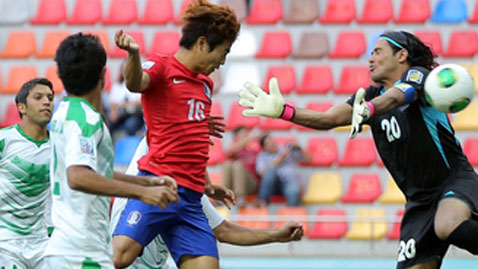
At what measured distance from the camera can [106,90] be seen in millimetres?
13906

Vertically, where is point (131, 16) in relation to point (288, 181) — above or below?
above

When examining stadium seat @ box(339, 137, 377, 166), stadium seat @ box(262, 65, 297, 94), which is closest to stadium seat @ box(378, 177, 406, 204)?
stadium seat @ box(339, 137, 377, 166)

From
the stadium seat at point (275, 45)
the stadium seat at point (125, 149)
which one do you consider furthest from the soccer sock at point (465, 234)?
the stadium seat at point (275, 45)

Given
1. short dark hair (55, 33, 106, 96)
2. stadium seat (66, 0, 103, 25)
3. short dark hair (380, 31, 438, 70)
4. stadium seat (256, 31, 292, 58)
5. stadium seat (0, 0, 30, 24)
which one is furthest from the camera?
stadium seat (0, 0, 30, 24)

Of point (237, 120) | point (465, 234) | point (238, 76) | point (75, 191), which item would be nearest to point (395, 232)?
point (237, 120)

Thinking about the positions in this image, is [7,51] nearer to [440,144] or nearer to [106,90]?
[106,90]

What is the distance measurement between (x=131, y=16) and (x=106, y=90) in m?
1.61

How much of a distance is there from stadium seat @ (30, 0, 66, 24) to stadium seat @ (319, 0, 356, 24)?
4775 millimetres

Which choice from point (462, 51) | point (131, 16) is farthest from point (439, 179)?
point (131, 16)

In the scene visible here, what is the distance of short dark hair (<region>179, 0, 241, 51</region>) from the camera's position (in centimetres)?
521

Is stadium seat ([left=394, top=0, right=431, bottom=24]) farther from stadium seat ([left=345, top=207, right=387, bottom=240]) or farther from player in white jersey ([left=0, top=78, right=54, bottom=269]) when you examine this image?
player in white jersey ([left=0, top=78, right=54, bottom=269])

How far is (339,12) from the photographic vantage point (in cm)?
1423

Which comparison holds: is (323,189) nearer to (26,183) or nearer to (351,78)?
(351,78)

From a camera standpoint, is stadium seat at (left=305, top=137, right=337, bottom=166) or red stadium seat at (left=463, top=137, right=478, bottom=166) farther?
stadium seat at (left=305, top=137, right=337, bottom=166)
